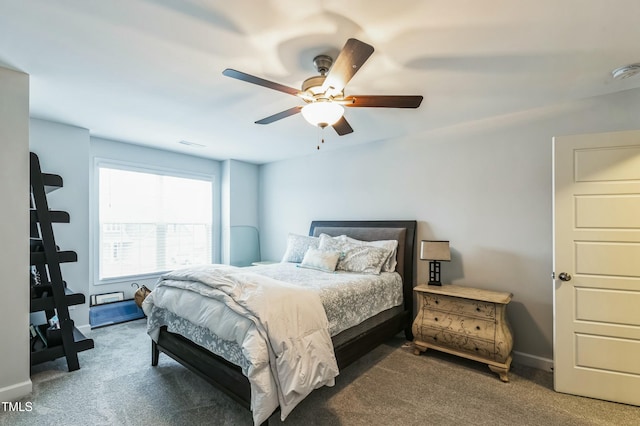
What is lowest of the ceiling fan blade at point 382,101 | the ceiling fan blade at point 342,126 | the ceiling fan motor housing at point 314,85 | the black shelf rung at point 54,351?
the black shelf rung at point 54,351

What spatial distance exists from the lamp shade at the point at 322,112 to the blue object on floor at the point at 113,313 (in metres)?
3.93

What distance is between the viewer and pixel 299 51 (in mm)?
2012

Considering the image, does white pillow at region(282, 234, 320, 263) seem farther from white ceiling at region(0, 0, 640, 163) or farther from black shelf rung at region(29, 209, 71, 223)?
black shelf rung at region(29, 209, 71, 223)

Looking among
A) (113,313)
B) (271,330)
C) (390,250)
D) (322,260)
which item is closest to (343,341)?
(271,330)

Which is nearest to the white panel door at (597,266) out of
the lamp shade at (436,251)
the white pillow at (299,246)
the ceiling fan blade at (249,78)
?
the lamp shade at (436,251)

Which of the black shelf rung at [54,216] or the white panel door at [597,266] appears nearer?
the white panel door at [597,266]

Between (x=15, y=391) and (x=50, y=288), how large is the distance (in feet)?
2.78

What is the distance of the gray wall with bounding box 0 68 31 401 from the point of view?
2311 millimetres

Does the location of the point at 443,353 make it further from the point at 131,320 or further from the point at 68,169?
the point at 68,169

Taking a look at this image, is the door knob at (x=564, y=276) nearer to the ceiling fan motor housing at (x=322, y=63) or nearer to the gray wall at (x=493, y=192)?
the gray wall at (x=493, y=192)

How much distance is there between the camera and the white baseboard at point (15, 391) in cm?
226

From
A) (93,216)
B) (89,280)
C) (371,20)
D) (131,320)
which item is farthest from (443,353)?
(93,216)

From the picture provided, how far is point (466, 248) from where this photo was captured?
11.0 feet

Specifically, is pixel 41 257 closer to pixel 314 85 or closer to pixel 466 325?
pixel 314 85
